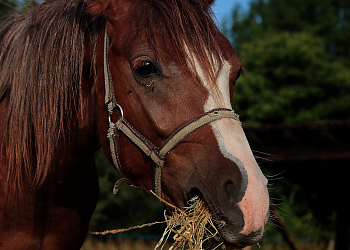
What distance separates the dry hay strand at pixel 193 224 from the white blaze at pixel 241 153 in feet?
0.58

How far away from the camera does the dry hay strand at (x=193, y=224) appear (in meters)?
1.50

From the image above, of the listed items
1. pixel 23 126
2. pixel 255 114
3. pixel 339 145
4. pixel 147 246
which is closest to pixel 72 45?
pixel 23 126

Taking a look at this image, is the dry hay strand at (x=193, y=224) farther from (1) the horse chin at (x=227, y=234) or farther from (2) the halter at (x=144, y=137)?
(2) the halter at (x=144, y=137)

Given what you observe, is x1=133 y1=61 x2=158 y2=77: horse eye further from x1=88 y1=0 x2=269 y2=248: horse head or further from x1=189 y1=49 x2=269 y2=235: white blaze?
x1=189 y1=49 x2=269 y2=235: white blaze

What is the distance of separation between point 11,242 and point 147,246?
28.2ft

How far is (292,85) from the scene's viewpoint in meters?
15.3

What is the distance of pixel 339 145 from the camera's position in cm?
532

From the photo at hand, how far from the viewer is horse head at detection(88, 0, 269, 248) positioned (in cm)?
143

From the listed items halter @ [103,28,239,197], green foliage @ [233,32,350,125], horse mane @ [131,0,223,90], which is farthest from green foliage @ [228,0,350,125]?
halter @ [103,28,239,197]

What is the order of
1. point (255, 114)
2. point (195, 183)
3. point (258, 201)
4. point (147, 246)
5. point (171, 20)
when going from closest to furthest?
point (258, 201)
point (195, 183)
point (171, 20)
point (147, 246)
point (255, 114)

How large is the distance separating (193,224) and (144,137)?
467 millimetres

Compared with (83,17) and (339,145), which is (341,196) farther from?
(83,17)

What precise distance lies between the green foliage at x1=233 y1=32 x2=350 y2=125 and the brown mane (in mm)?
11548

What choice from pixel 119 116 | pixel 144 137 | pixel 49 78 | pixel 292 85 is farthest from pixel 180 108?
pixel 292 85
